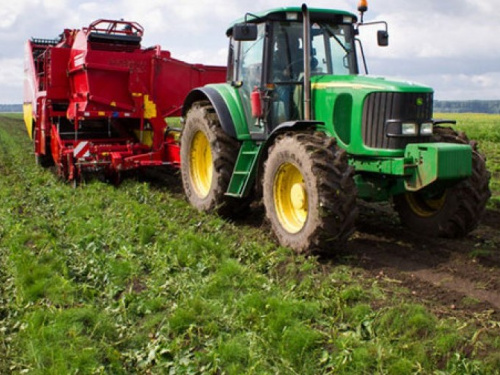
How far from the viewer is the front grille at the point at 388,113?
19.4 ft

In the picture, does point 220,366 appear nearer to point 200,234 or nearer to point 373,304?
point 373,304

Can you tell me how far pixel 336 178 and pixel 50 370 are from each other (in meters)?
3.00

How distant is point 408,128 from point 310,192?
128 cm

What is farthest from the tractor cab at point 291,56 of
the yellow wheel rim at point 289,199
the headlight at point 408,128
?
the headlight at point 408,128

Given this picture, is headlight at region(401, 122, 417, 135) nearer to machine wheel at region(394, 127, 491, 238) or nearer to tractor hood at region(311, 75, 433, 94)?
tractor hood at region(311, 75, 433, 94)

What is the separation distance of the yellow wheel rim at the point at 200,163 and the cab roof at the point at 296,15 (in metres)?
2.03

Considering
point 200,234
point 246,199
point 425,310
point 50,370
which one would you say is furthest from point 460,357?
point 246,199

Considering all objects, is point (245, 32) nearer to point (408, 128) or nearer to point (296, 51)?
point (296, 51)

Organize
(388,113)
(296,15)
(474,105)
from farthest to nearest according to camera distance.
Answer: (474,105)
(296,15)
(388,113)

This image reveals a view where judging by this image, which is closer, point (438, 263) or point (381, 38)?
point (438, 263)

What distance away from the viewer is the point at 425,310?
432 centimetres

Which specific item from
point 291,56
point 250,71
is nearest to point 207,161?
point 250,71

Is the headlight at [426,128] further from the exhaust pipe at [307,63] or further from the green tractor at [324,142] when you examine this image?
the exhaust pipe at [307,63]

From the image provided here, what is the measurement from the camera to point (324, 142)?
573 centimetres
